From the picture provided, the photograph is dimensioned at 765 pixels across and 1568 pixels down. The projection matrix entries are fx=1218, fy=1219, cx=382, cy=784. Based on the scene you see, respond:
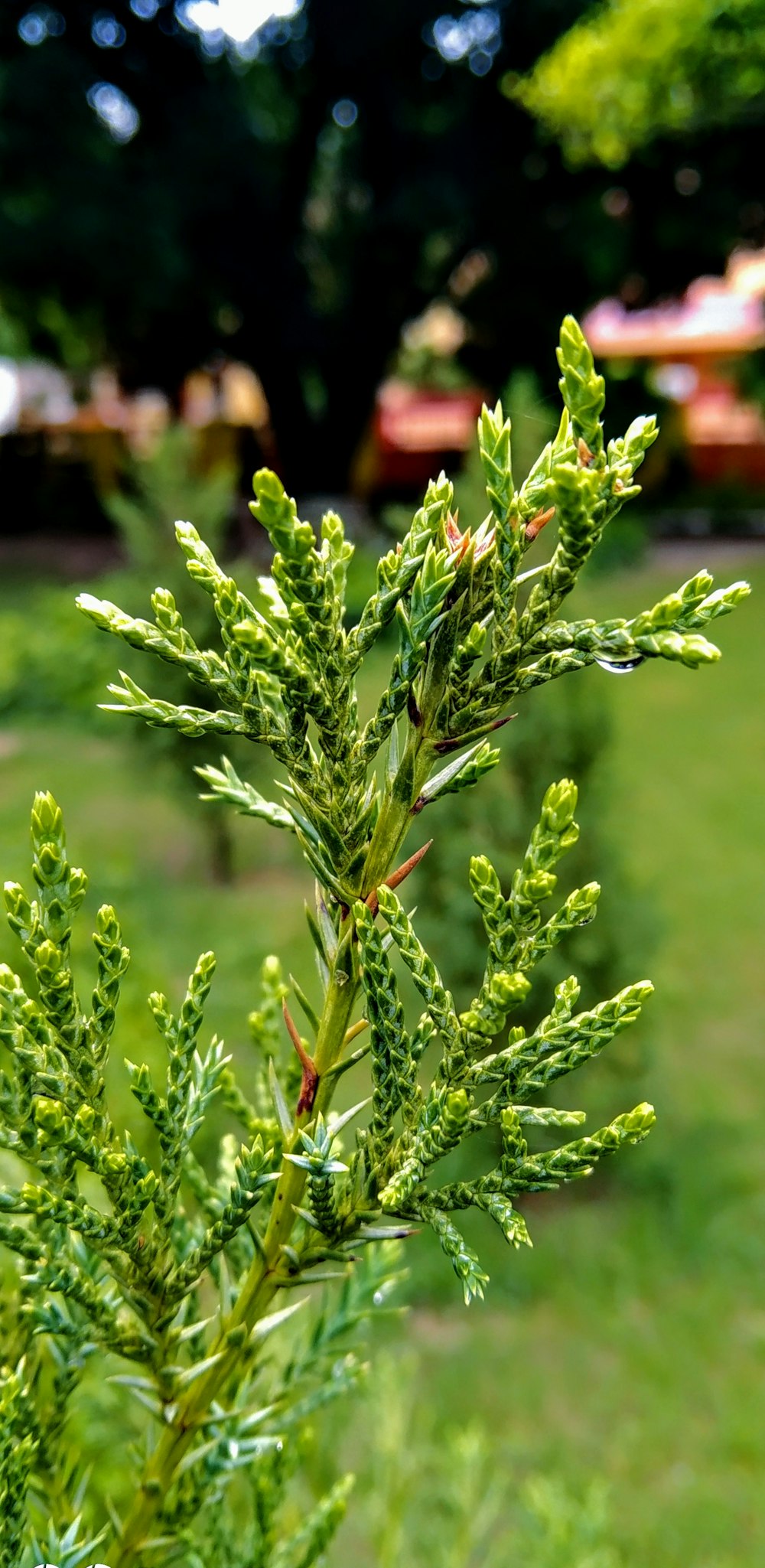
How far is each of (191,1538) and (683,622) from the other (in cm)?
106

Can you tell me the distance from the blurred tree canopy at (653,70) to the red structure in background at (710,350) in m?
14.0

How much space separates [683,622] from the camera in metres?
0.93

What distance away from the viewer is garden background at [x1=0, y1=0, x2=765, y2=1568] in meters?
4.97

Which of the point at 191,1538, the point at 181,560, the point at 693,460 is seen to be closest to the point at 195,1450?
the point at 191,1538

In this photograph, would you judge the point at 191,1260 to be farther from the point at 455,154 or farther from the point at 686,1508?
the point at 455,154

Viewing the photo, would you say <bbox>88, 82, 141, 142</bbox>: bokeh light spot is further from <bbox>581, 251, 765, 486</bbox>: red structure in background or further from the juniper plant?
the juniper plant

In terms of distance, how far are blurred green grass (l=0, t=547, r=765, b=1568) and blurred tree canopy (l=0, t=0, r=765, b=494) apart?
1099 centimetres

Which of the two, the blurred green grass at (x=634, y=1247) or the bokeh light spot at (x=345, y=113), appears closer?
the blurred green grass at (x=634, y=1247)

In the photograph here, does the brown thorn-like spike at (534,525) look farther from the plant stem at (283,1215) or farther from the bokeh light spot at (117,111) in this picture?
the bokeh light spot at (117,111)

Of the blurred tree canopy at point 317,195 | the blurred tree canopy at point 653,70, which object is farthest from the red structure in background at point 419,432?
the blurred tree canopy at point 653,70

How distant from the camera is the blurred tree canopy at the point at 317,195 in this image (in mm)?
17953

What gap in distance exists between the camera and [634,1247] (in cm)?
607

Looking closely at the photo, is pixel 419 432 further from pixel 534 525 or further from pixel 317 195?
pixel 534 525

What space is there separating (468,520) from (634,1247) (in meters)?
3.65
